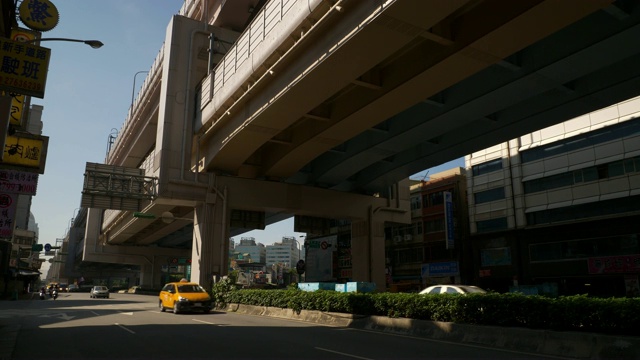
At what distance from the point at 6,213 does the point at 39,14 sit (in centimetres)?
802

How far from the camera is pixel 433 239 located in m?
48.9

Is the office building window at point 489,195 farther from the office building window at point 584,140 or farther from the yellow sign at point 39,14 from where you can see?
the yellow sign at point 39,14

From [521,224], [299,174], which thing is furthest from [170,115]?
[521,224]

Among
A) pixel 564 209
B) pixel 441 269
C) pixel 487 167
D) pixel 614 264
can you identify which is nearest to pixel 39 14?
pixel 614 264

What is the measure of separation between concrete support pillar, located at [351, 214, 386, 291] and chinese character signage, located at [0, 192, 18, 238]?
21594mm

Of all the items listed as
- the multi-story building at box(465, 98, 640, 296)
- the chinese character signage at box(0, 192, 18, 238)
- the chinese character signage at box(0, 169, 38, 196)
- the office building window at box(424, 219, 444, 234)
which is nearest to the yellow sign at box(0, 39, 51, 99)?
the chinese character signage at box(0, 169, 38, 196)

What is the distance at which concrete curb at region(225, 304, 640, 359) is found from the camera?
9.50 meters

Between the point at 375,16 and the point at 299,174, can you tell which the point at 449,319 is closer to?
the point at 375,16

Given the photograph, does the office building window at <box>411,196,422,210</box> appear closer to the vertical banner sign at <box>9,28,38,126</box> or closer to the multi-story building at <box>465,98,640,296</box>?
the multi-story building at <box>465,98,640,296</box>

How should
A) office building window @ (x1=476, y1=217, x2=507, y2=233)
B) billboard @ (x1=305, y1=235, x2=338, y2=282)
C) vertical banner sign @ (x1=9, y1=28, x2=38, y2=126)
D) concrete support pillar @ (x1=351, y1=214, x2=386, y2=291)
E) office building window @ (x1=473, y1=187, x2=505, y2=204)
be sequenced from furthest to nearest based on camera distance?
billboard @ (x1=305, y1=235, x2=338, y2=282)
office building window @ (x1=473, y1=187, x2=505, y2=204)
office building window @ (x1=476, y1=217, x2=507, y2=233)
concrete support pillar @ (x1=351, y1=214, x2=386, y2=291)
vertical banner sign @ (x1=9, y1=28, x2=38, y2=126)

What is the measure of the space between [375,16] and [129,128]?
37867 mm

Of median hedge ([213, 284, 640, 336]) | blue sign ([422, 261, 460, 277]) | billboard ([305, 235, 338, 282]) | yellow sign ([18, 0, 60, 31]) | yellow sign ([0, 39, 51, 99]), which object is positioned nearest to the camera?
median hedge ([213, 284, 640, 336])

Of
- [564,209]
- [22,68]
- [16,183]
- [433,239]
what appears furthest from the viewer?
[433,239]

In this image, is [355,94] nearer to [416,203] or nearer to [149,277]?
[416,203]
